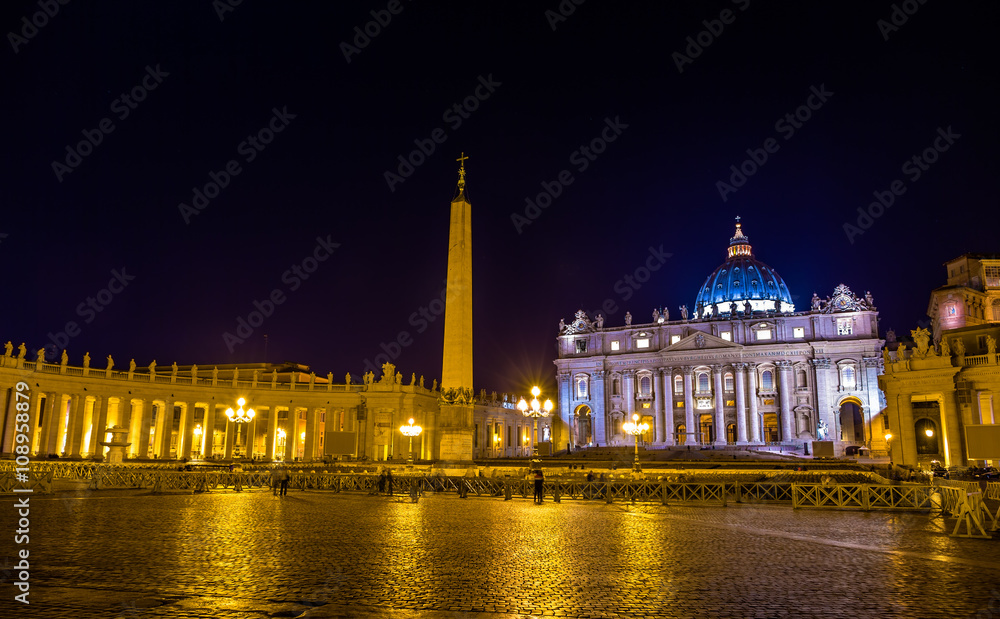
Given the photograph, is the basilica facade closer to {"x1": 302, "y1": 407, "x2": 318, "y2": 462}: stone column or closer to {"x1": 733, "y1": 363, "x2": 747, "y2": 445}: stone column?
{"x1": 733, "y1": 363, "x2": 747, "y2": 445}: stone column

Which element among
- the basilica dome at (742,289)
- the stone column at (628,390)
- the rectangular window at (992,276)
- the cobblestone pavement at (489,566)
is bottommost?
the cobblestone pavement at (489,566)

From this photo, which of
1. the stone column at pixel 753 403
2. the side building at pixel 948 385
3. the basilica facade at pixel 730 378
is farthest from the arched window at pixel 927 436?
the stone column at pixel 753 403

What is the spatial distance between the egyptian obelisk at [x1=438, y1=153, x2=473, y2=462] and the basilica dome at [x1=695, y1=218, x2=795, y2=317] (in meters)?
79.6

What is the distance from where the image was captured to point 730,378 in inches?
3371

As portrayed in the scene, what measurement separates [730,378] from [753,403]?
4413 mm

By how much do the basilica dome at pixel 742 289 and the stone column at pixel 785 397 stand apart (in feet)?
68.6

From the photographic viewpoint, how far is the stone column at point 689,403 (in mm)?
85000

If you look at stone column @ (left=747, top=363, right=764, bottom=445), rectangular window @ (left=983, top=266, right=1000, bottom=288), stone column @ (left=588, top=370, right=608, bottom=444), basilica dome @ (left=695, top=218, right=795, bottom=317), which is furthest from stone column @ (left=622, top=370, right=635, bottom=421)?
rectangular window @ (left=983, top=266, right=1000, bottom=288)

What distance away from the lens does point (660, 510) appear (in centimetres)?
2178

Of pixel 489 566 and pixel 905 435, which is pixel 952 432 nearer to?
pixel 905 435

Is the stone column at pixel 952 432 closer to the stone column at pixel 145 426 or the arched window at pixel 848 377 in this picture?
the arched window at pixel 848 377

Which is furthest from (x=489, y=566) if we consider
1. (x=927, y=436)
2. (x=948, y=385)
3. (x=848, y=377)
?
(x=848, y=377)

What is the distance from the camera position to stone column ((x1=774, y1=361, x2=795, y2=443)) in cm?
8056

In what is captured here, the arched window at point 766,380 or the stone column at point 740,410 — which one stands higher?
the arched window at point 766,380
